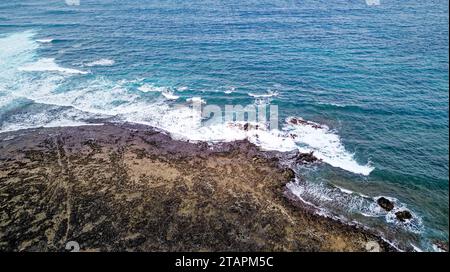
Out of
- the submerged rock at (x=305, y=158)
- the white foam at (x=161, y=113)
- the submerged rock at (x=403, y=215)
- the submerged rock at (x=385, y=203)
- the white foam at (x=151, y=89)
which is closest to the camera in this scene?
the submerged rock at (x=403, y=215)

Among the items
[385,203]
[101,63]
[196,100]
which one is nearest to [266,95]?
[196,100]

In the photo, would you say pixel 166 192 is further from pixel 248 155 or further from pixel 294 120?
pixel 294 120

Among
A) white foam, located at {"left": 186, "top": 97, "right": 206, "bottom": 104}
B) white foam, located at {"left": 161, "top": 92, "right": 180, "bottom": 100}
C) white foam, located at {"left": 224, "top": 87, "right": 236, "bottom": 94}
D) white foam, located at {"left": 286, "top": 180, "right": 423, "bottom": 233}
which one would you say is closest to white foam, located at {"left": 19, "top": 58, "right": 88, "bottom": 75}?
white foam, located at {"left": 161, "top": 92, "right": 180, "bottom": 100}

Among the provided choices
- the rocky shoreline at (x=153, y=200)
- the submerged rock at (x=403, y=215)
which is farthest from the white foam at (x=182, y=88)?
the submerged rock at (x=403, y=215)

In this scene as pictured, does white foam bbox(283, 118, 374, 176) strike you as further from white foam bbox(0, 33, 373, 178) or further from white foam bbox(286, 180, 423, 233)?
white foam bbox(286, 180, 423, 233)

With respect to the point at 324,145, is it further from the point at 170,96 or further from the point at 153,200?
the point at 170,96

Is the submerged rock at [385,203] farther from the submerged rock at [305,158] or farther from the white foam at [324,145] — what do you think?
the submerged rock at [305,158]
